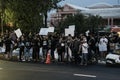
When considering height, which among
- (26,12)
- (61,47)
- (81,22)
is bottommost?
(61,47)

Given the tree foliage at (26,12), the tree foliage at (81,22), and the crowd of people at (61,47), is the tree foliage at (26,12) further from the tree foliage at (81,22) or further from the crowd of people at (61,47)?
the tree foliage at (81,22)

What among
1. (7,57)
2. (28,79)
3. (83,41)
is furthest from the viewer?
(7,57)

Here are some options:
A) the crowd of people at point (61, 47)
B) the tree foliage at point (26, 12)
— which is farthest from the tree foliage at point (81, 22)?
the crowd of people at point (61, 47)

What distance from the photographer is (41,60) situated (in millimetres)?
24172

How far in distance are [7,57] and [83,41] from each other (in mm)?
6441

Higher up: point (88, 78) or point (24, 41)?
point (24, 41)

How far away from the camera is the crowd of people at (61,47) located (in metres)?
22.8

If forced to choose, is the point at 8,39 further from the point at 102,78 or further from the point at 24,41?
the point at 102,78

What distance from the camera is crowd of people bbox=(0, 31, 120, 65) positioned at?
22797mm

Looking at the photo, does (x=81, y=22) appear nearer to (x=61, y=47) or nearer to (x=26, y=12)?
(x=26, y=12)

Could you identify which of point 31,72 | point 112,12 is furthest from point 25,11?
point 112,12

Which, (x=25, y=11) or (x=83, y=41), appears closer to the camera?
(x=83, y=41)

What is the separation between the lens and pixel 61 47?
23562 mm

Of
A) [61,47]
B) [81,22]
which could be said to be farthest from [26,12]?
[81,22]
